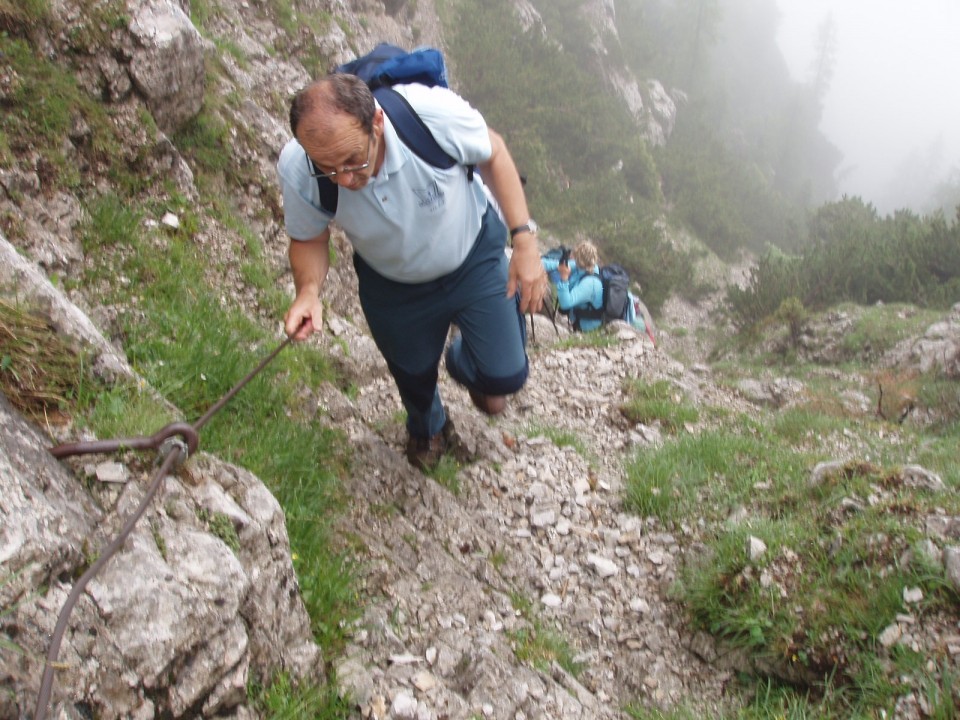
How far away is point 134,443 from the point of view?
2.13 m

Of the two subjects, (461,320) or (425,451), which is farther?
(425,451)

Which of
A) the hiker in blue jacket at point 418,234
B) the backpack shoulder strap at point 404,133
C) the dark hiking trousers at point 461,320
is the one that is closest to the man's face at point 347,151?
the hiker in blue jacket at point 418,234

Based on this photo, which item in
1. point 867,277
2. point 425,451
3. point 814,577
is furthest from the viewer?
point 867,277

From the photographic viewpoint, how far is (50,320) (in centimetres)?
238

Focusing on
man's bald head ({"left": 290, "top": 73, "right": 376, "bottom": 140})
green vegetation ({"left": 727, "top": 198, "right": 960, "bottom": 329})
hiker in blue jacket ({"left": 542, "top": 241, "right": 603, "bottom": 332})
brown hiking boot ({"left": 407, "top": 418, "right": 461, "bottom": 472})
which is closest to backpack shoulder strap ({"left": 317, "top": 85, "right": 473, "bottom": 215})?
man's bald head ({"left": 290, "top": 73, "right": 376, "bottom": 140})

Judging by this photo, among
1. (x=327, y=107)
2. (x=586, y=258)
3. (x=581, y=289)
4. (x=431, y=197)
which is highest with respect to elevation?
(x=327, y=107)

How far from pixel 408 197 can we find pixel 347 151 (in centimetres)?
37

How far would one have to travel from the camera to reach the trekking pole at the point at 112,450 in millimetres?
1467

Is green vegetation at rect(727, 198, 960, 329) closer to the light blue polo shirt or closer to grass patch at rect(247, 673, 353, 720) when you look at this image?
the light blue polo shirt

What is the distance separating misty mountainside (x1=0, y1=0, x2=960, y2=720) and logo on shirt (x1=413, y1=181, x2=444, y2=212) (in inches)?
52.3

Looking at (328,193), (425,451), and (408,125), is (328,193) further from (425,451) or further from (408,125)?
(425,451)

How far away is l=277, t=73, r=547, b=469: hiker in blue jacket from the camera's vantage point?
252cm

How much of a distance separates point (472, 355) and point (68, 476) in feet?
6.85

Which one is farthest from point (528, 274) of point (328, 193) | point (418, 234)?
point (328, 193)
